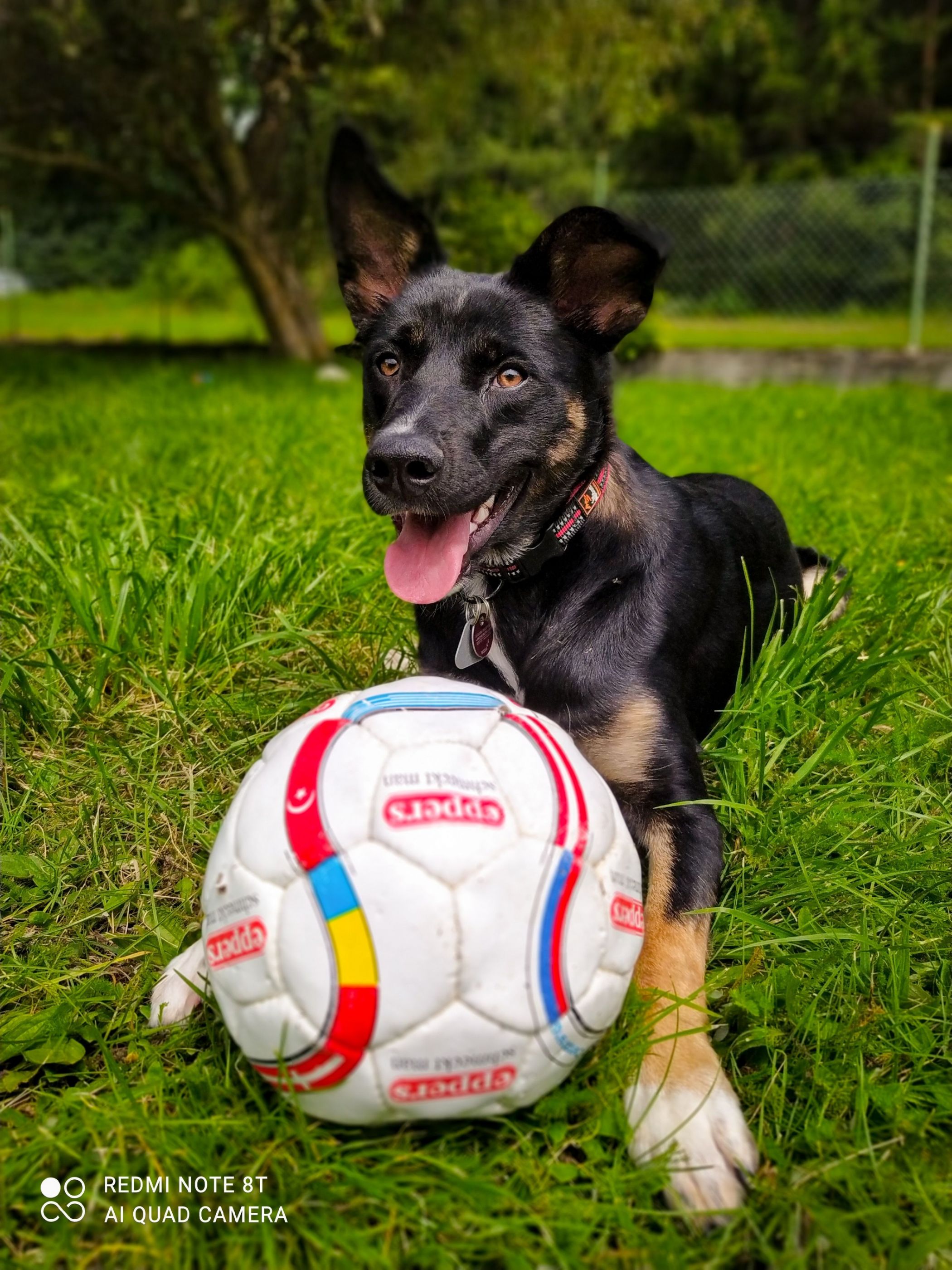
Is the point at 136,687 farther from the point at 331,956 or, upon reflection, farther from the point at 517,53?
the point at 517,53

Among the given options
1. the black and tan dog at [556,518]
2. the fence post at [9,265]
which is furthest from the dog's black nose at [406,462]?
the fence post at [9,265]

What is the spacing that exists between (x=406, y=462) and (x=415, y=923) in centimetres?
118

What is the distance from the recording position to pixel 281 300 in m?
13.6

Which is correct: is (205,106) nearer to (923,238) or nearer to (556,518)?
(923,238)

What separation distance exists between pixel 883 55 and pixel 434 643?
36.0 meters

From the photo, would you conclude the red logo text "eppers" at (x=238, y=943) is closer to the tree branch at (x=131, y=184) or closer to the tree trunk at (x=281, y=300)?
the tree trunk at (x=281, y=300)

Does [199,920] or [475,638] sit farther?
[475,638]

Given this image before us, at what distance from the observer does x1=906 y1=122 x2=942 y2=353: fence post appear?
39.2ft

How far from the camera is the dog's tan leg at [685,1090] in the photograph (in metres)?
1.78

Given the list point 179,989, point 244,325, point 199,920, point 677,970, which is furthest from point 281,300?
point 677,970

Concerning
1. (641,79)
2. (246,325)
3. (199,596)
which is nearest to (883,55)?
(246,325)

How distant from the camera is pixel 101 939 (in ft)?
7.88

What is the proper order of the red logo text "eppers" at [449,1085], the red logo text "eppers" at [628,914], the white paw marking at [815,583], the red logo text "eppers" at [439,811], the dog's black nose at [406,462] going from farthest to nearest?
the white paw marking at [815,583] → the dog's black nose at [406,462] → the red logo text "eppers" at [628,914] → the red logo text "eppers" at [439,811] → the red logo text "eppers" at [449,1085]

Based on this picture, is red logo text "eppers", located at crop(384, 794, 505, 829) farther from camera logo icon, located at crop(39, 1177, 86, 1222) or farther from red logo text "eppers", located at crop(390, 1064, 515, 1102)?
camera logo icon, located at crop(39, 1177, 86, 1222)
